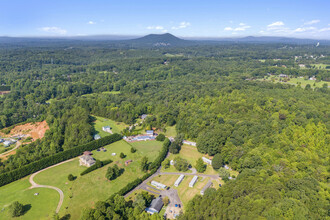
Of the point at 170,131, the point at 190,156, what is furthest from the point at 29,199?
the point at 170,131

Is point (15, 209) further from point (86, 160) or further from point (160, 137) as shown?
point (160, 137)

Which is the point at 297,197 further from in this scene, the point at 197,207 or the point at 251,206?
the point at 197,207

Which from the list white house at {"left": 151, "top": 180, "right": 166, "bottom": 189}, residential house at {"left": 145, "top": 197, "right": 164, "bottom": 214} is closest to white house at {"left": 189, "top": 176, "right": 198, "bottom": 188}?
white house at {"left": 151, "top": 180, "right": 166, "bottom": 189}

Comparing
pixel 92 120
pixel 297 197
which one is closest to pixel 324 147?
pixel 297 197

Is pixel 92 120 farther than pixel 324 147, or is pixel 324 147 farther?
pixel 92 120

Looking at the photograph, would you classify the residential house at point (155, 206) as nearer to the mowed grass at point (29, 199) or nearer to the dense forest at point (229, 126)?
the dense forest at point (229, 126)

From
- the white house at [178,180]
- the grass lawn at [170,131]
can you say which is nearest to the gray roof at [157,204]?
the white house at [178,180]
